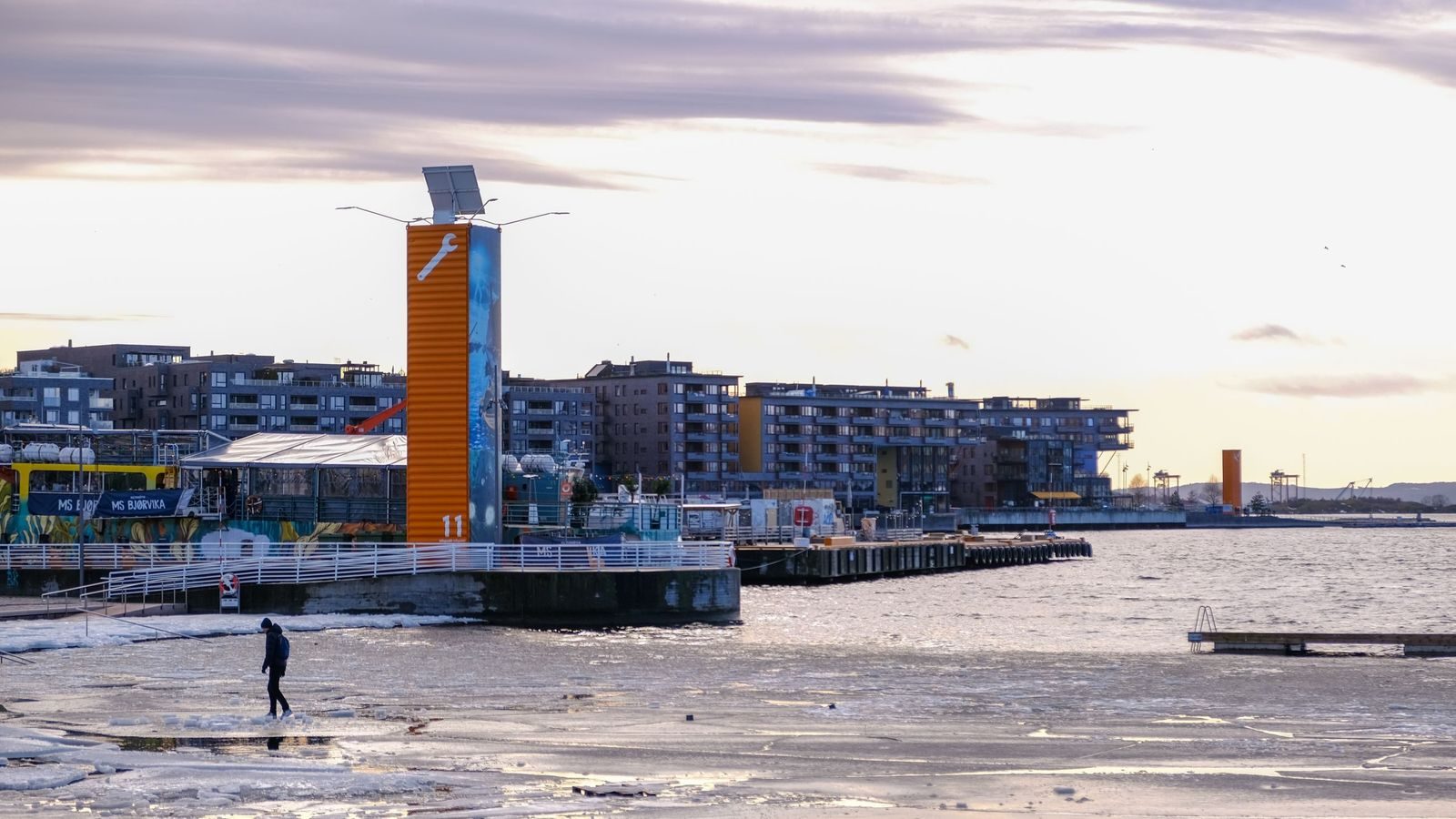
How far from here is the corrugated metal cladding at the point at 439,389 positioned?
61.3 meters

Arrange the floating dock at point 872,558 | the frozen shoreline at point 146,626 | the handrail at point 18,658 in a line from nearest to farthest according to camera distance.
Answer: the handrail at point 18,658
the frozen shoreline at point 146,626
the floating dock at point 872,558

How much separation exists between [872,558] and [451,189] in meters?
54.4

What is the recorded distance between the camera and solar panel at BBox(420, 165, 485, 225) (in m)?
62.6

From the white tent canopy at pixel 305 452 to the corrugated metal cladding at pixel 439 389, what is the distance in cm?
660

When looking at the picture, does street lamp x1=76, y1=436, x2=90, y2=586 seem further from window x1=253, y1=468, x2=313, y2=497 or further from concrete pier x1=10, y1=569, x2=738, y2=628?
window x1=253, y1=468, x2=313, y2=497

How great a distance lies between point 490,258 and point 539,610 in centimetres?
1232

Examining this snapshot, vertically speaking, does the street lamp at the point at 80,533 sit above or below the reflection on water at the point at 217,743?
above

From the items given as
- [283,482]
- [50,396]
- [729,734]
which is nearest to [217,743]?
[729,734]

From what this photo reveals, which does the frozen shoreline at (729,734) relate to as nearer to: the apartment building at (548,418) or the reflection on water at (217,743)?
the reflection on water at (217,743)

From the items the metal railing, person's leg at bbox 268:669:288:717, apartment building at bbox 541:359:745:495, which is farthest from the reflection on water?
apartment building at bbox 541:359:745:495

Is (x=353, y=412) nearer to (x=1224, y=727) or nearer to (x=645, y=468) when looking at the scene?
(x=645, y=468)

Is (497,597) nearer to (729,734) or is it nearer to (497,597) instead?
(497,597)

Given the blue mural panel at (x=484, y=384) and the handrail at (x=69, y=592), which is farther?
the blue mural panel at (x=484, y=384)

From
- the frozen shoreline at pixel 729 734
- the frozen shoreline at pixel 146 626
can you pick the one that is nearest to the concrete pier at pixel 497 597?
the frozen shoreline at pixel 146 626
